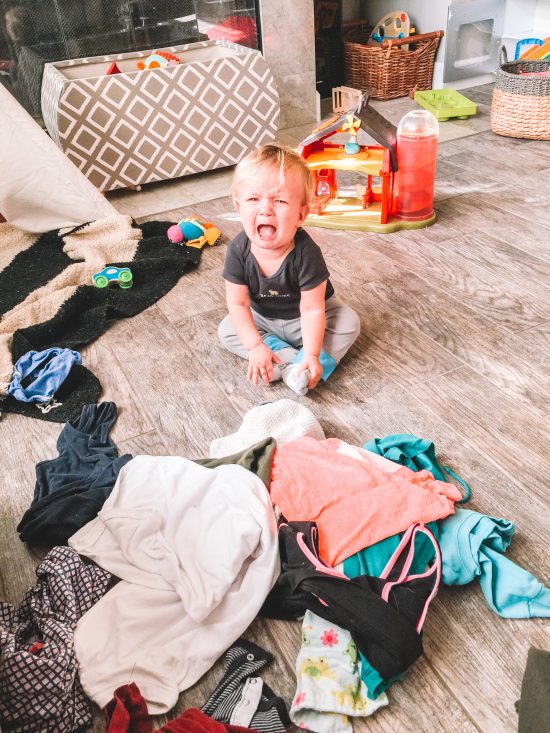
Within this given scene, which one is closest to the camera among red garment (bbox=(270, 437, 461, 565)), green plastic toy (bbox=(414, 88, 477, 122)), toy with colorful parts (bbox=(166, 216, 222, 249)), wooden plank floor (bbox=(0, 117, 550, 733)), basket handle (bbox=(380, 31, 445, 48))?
wooden plank floor (bbox=(0, 117, 550, 733))

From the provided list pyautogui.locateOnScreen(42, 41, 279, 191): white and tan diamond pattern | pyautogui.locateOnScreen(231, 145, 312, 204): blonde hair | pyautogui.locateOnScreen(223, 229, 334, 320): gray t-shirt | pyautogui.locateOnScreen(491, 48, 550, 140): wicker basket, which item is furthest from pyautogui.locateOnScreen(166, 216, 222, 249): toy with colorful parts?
pyautogui.locateOnScreen(491, 48, 550, 140): wicker basket

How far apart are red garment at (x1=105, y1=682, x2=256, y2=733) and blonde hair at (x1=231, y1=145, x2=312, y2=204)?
0.89m

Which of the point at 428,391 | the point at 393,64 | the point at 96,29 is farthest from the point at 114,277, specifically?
the point at 393,64

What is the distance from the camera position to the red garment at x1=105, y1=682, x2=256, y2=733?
74 cm

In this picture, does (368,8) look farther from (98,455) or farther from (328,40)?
(98,455)

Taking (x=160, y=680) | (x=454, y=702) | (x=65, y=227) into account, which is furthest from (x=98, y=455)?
(x=65, y=227)

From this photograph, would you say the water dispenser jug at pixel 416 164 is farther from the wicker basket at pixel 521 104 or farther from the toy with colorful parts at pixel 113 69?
the toy with colorful parts at pixel 113 69

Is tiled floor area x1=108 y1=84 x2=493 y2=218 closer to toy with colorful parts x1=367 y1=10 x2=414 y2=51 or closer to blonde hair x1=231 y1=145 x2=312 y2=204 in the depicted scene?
toy with colorful parts x1=367 y1=10 x2=414 y2=51

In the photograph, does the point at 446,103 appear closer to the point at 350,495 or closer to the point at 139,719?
the point at 350,495

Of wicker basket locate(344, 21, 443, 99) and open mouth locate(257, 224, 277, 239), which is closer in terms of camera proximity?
open mouth locate(257, 224, 277, 239)

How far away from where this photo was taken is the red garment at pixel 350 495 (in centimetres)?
97

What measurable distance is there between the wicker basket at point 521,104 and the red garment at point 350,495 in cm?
205

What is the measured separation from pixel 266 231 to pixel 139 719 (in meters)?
0.87

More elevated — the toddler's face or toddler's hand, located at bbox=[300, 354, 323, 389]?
the toddler's face
